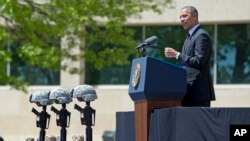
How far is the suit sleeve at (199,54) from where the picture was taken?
9.51 metres

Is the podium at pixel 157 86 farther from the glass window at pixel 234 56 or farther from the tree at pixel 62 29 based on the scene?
the glass window at pixel 234 56

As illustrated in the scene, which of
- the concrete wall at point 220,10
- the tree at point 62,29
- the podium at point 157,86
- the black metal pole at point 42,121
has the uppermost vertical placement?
the concrete wall at point 220,10

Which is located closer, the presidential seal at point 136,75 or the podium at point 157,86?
the podium at point 157,86

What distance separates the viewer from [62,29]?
69.9 feet

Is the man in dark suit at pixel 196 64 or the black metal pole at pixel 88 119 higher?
the man in dark suit at pixel 196 64

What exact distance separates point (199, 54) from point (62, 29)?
12.0 metres

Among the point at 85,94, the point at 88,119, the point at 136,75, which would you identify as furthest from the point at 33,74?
the point at 136,75

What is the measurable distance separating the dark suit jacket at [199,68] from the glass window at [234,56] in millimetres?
15698

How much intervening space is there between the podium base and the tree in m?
11.3

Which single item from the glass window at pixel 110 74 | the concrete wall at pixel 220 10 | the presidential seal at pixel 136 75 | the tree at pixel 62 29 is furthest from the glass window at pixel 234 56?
the presidential seal at pixel 136 75

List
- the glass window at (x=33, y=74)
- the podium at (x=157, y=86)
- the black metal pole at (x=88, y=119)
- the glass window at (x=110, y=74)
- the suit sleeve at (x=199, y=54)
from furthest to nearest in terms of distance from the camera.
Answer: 1. the glass window at (x=33, y=74)
2. the glass window at (x=110, y=74)
3. the black metal pole at (x=88, y=119)
4. the suit sleeve at (x=199, y=54)
5. the podium at (x=157, y=86)

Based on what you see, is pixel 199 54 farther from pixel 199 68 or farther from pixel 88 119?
pixel 88 119

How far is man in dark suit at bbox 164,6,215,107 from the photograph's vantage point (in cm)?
959

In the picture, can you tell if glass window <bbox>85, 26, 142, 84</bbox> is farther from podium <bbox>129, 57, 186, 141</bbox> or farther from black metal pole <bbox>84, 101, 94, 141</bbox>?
podium <bbox>129, 57, 186, 141</bbox>
